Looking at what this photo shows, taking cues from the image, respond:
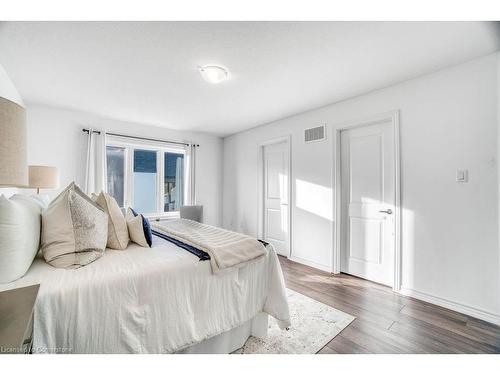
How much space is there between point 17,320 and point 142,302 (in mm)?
561

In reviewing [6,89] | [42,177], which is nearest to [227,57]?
[6,89]

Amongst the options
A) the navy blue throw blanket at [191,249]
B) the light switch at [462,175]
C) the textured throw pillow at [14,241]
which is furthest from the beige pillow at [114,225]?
the light switch at [462,175]

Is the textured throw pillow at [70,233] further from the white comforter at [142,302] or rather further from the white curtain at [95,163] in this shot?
the white curtain at [95,163]

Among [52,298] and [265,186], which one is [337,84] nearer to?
[265,186]

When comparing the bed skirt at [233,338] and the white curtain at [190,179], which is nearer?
the bed skirt at [233,338]

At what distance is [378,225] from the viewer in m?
2.85

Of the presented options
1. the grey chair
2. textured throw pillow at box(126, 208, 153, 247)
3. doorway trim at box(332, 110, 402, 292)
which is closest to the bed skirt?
textured throw pillow at box(126, 208, 153, 247)

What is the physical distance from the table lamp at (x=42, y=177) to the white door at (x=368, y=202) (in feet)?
12.1

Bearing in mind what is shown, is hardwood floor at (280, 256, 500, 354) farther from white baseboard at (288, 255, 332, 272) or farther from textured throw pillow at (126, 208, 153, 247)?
textured throw pillow at (126, 208, 153, 247)

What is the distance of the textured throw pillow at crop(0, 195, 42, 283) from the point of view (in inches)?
42.0

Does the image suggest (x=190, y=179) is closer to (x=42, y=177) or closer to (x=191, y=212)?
(x=191, y=212)

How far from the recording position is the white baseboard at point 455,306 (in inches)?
77.9

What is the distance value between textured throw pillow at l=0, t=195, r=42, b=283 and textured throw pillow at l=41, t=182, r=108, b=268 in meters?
0.12
